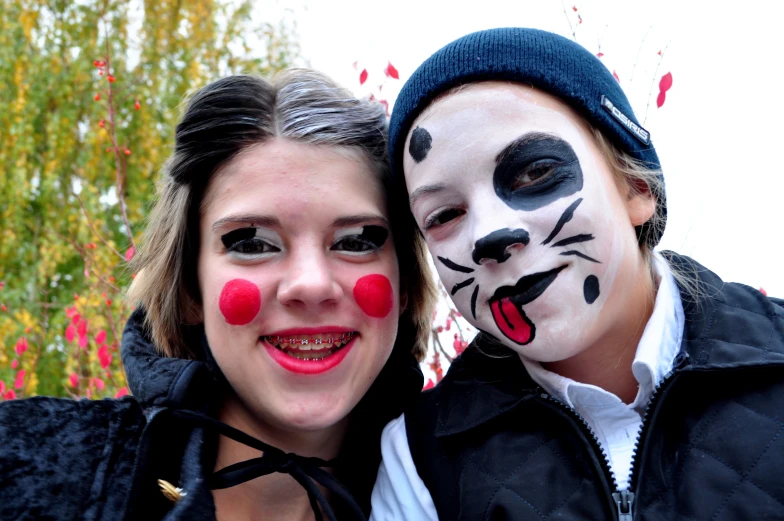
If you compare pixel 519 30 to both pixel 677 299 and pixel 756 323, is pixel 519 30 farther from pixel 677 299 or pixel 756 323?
pixel 756 323

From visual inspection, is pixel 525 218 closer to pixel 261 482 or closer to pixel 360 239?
pixel 360 239

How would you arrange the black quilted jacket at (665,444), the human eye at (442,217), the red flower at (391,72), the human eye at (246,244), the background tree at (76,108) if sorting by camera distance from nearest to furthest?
1. the black quilted jacket at (665,444)
2. the human eye at (442,217)
3. the human eye at (246,244)
4. the red flower at (391,72)
5. the background tree at (76,108)

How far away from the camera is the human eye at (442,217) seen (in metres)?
1.94

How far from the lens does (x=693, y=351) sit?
1801 mm

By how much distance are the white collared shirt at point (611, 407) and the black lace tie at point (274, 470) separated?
5.4 inches

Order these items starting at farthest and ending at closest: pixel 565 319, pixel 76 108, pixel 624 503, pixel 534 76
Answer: pixel 76 108 → pixel 534 76 → pixel 565 319 → pixel 624 503

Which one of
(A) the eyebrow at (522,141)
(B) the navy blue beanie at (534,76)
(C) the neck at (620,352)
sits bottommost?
(C) the neck at (620,352)

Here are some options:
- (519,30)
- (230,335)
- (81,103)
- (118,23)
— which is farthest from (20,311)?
(519,30)

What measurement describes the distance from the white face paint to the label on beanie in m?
0.11

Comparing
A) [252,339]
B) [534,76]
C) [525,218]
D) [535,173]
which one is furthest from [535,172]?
[252,339]

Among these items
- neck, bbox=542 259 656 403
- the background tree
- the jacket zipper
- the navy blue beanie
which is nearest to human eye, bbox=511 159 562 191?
the navy blue beanie

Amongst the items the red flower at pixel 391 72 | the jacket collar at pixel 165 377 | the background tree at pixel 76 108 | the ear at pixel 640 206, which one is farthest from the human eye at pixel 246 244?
the background tree at pixel 76 108

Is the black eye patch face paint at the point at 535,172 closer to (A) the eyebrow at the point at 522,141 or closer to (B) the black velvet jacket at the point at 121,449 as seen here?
(A) the eyebrow at the point at 522,141

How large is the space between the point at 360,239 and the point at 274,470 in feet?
2.40
